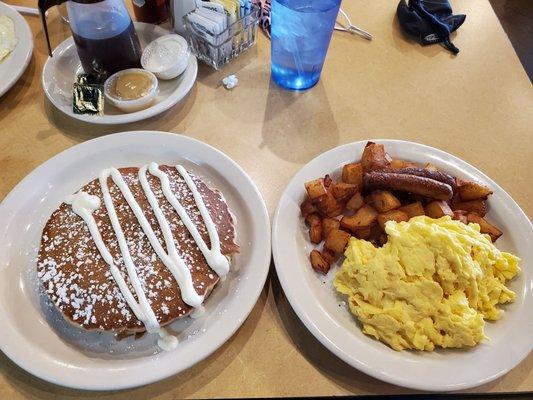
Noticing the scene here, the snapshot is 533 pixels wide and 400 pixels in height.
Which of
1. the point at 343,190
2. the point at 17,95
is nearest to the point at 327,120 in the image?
the point at 343,190

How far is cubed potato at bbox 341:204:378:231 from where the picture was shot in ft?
4.28

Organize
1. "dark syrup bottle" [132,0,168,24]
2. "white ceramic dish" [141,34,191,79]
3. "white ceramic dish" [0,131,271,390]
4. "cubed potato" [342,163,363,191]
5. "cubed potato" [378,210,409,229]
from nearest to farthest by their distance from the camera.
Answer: "white ceramic dish" [0,131,271,390] < "cubed potato" [378,210,409,229] < "cubed potato" [342,163,363,191] < "white ceramic dish" [141,34,191,79] < "dark syrup bottle" [132,0,168,24]

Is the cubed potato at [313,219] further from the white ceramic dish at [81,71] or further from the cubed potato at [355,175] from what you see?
the white ceramic dish at [81,71]

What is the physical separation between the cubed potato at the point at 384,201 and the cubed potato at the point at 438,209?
0.30ft

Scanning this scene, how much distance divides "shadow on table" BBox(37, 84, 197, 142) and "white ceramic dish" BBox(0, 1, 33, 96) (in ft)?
0.45

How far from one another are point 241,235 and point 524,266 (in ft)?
2.89

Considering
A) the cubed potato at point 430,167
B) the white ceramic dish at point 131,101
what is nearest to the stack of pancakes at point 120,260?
the white ceramic dish at point 131,101

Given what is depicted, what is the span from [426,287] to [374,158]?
18.1 inches

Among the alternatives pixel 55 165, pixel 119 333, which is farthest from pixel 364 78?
pixel 119 333

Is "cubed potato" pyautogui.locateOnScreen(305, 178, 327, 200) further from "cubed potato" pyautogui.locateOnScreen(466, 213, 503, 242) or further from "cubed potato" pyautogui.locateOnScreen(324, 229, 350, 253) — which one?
"cubed potato" pyautogui.locateOnScreen(466, 213, 503, 242)

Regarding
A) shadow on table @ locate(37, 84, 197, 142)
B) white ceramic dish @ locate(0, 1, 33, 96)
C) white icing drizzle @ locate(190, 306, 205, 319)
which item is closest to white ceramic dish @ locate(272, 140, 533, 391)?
white icing drizzle @ locate(190, 306, 205, 319)

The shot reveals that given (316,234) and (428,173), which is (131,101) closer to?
(316,234)

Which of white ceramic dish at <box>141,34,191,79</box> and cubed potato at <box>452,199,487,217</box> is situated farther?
white ceramic dish at <box>141,34,191,79</box>

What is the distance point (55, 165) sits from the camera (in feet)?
4.74
